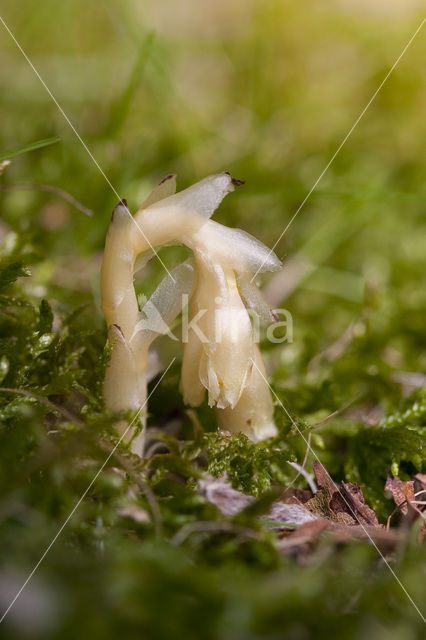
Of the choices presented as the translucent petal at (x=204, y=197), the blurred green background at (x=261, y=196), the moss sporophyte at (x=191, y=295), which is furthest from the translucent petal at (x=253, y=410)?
the translucent petal at (x=204, y=197)

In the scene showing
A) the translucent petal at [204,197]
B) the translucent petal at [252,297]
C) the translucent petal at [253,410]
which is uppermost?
the translucent petal at [204,197]

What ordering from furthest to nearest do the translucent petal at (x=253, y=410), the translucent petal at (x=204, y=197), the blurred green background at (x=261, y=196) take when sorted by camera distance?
the translucent petal at (x=253, y=410) < the translucent petal at (x=204, y=197) < the blurred green background at (x=261, y=196)

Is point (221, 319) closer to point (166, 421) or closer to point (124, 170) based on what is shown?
point (166, 421)

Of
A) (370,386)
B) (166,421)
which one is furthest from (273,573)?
(370,386)

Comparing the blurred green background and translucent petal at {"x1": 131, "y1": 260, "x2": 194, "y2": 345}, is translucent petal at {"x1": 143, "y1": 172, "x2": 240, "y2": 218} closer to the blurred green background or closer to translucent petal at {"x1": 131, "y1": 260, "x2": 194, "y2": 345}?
translucent petal at {"x1": 131, "y1": 260, "x2": 194, "y2": 345}

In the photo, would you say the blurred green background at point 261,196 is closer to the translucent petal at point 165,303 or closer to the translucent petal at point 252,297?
the translucent petal at point 165,303

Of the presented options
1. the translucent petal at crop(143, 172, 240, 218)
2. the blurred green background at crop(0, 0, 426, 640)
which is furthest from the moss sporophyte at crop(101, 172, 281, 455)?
the blurred green background at crop(0, 0, 426, 640)
